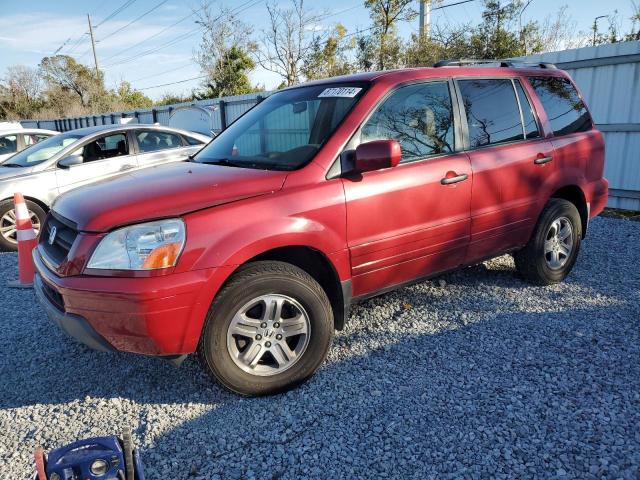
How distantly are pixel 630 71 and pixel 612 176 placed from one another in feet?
5.13

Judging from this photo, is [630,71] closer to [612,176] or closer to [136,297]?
[612,176]

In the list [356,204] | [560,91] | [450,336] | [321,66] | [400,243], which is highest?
[321,66]

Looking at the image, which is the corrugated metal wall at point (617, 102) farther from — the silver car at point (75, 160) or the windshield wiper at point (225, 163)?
the windshield wiper at point (225, 163)

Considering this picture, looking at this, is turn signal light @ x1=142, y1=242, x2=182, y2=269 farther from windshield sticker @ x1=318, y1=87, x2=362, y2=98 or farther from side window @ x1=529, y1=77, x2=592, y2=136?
side window @ x1=529, y1=77, x2=592, y2=136

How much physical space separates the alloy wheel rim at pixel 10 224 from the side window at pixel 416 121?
5332 millimetres

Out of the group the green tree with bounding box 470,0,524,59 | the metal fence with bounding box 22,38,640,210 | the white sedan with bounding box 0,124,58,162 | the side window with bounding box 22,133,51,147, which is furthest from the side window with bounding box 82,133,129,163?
the green tree with bounding box 470,0,524,59

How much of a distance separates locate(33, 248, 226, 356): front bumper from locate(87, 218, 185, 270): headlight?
0.24ft

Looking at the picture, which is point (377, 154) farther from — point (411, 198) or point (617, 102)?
point (617, 102)

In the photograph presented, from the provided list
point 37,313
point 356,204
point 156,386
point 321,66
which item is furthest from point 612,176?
point 321,66

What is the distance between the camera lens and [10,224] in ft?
21.5

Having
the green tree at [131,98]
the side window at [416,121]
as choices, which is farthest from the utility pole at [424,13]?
the green tree at [131,98]

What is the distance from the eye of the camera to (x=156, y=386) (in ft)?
9.86

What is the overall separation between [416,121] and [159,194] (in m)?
1.81

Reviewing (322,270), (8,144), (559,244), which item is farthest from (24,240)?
(8,144)
